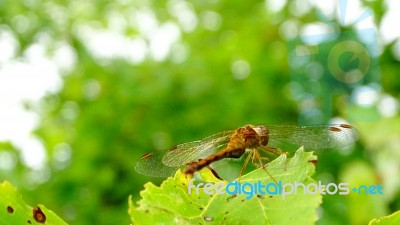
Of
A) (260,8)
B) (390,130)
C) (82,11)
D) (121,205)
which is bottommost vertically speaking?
(390,130)

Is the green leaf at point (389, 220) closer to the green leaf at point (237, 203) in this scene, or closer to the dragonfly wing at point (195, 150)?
the green leaf at point (237, 203)

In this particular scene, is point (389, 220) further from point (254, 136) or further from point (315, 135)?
point (315, 135)

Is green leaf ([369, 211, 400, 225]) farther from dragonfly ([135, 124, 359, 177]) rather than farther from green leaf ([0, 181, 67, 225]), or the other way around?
green leaf ([0, 181, 67, 225])

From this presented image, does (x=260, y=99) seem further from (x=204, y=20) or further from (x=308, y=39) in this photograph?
(x=204, y=20)

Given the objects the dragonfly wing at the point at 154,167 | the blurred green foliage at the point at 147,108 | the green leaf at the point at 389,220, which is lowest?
the green leaf at the point at 389,220

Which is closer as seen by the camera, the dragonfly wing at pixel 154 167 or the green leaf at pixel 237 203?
the green leaf at pixel 237 203

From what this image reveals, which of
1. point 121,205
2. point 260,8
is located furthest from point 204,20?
point 121,205

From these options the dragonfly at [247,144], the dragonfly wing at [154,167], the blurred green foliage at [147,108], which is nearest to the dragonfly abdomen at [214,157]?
the dragonfly at [247,144]
